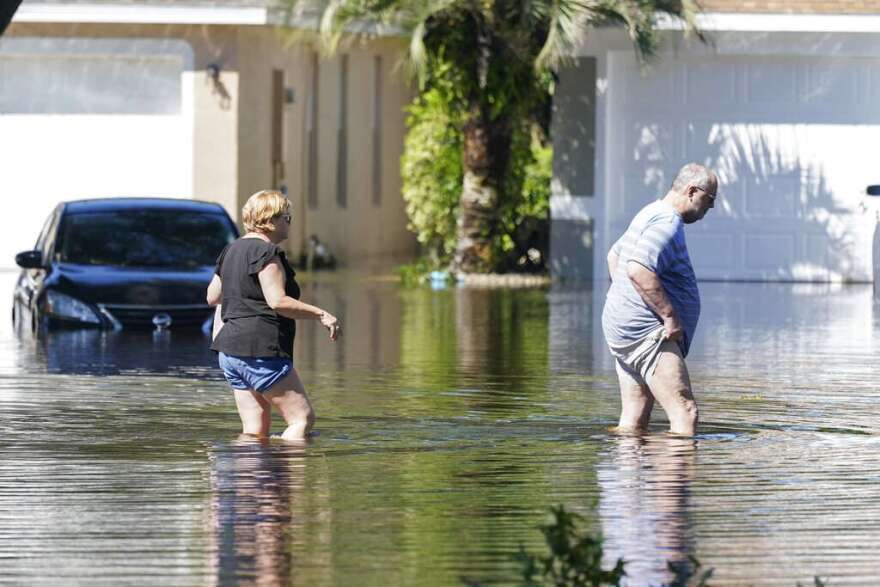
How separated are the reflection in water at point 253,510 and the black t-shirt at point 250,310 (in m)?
0.53

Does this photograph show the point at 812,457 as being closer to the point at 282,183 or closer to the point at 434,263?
the point at 434,263

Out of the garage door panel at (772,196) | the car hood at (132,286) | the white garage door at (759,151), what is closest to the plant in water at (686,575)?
the car hood at (132,286)

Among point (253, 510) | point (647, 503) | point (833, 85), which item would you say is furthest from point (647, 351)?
point (833, 85)

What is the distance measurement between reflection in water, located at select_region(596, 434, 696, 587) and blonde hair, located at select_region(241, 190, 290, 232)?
1992 millimetres

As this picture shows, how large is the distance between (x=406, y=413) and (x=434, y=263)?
565 inches

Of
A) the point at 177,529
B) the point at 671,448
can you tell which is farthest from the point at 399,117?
the point at 177,529

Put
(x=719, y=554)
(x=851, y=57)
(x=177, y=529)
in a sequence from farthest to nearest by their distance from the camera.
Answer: (x=851, y=57) < (x=177, y=529) < (x=719, y=554)

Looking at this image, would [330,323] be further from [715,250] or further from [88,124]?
[88,124]

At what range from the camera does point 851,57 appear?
81.8ft

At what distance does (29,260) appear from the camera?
57.9 feet

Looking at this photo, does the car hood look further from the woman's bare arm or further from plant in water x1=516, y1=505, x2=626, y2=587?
plant in water x1=516, y1=505, x2=626, y2=587

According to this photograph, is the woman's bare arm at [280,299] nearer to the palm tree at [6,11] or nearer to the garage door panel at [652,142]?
the palm tree at [6,11]

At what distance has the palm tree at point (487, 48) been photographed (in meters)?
23.2

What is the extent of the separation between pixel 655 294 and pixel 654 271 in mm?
115
